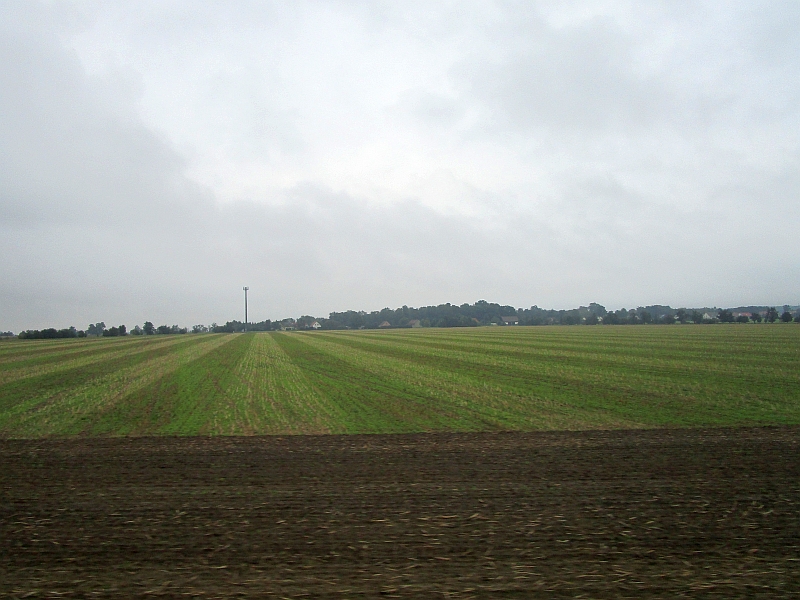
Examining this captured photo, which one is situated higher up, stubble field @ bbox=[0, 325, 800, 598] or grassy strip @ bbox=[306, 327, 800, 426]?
stubble field @ bbox=[0, 325, 800, 598]

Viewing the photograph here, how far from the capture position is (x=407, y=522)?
23.7ft

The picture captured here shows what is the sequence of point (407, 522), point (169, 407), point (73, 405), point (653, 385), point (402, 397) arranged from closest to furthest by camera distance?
1. point (407, 522)
2. point (169, 407)
3. point (73, 405)
4. point (402, 397)
5. point (653, 385)

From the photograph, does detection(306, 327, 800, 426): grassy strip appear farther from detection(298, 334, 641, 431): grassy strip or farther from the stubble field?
the stubble field

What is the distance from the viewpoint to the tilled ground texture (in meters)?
5.71

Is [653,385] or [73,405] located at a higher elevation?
[73,405]

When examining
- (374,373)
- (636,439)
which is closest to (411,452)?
(636,439)

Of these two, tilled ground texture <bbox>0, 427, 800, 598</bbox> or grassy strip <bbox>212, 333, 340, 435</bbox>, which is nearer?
tilled ground texture <bbox>0, 427, 800, 598</bbox>

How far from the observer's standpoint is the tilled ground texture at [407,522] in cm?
571

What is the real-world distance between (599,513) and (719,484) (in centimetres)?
276

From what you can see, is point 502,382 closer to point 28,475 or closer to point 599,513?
point 599,513

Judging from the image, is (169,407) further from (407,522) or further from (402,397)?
(407,522)

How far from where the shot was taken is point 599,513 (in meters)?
7.53

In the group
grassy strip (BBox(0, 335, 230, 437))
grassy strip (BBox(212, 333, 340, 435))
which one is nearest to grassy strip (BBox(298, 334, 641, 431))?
grassy strip (BBox(212, 333, 340, 435))

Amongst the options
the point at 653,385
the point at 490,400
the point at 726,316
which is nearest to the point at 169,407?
the point at 490,400
